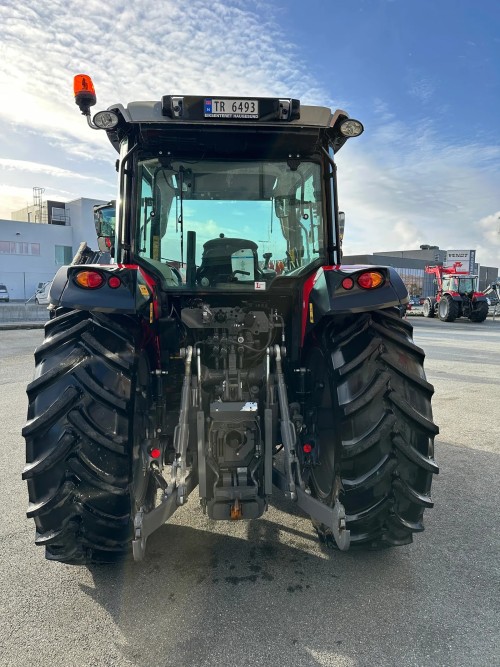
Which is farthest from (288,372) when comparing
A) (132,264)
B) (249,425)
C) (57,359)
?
(57,359)

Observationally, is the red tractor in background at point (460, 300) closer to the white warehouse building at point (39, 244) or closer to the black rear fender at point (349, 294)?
the black rear fender at point (349, 294)

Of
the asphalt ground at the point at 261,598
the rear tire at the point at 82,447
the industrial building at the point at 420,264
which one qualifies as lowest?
the asphalt ground at the point at 261,598

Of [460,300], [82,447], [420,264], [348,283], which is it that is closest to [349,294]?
[348,283]

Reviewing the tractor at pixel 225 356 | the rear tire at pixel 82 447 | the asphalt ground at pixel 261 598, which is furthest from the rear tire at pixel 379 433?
the rear tire at pixel 82 447

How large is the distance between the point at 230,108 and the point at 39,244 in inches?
1544

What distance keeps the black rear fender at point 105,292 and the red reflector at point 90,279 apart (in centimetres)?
1

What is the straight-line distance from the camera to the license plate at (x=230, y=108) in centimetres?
266

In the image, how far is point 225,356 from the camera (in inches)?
118

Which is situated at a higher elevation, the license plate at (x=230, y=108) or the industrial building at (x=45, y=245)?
the industrial building at (x=45, y=245)

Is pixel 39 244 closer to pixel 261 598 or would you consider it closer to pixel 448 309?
pixel 448 309

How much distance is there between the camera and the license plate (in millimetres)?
2660

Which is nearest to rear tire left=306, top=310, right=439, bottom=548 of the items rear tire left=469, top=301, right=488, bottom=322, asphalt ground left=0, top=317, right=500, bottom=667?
asphalt ground left=0, top=317, right=500, bottom=667

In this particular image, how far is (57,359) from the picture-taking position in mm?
2438

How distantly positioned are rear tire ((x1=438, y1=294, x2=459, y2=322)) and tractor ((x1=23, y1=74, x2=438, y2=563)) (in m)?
23.6
